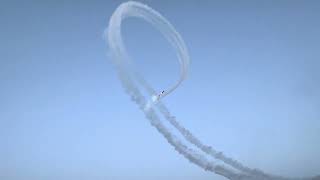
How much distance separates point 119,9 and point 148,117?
17.5 meters

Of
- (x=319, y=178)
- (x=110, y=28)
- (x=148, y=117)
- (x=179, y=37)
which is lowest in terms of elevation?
(x=148, y=117)

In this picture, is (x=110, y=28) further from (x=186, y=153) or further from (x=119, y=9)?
(x=186, y=153)

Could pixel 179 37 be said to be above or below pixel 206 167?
above

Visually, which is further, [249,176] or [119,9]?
[249,176]

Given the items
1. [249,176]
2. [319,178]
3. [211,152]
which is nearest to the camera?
[211,152]

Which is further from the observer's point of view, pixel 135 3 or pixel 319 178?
pixel 319 178

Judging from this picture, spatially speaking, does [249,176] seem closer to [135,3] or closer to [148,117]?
[148,117]

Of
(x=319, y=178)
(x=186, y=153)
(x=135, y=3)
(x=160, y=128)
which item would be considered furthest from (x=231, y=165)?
(x=319, y=178)

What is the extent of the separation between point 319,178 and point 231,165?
8054cm

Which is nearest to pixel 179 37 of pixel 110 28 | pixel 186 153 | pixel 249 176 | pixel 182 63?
pixel 182 63

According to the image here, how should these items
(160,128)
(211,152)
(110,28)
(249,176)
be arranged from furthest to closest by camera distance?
(249,176) → (211,152) → (160,128) → (110,28)

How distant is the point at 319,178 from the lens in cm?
16762

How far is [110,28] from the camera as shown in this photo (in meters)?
67.7

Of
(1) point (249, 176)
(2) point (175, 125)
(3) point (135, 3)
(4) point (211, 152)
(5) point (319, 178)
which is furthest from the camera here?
(5) point (319, 178)
